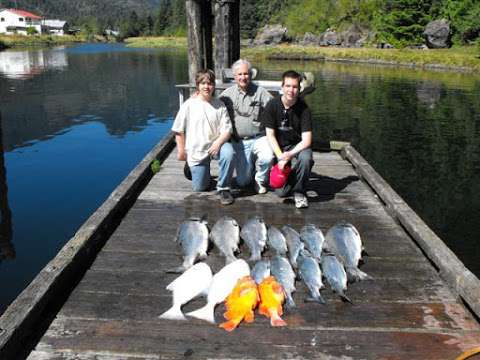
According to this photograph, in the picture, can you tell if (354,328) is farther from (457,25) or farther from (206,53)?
(457,25)

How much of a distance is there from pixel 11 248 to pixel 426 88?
26809mm

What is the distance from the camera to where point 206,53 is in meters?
8.03

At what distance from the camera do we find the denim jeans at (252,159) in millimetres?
5398

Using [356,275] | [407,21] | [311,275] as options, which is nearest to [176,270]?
[311,275]

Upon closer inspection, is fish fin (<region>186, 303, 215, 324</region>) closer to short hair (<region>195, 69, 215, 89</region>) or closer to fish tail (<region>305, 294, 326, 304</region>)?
fish tail (<region>305, 294, 326, 304</region>)

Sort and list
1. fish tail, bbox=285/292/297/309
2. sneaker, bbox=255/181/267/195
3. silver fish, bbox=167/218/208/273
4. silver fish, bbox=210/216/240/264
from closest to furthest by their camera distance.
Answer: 1. fish tail, bbox=285/292/297/309
2. silver fish, bbox=167/218/208/273
3. silver fish, bbox=210/216/240/264
4. sneaker, bbox=255/181/267/195

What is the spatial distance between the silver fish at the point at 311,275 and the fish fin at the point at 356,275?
27 centimetres

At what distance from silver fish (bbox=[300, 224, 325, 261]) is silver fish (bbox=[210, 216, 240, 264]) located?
25.1 inches

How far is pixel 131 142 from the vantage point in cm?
1554

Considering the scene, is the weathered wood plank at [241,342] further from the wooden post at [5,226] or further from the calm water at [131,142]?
the wooden post at [5,226]

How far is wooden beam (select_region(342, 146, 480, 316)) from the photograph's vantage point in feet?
11.0

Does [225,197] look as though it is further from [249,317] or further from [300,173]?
[249,317]

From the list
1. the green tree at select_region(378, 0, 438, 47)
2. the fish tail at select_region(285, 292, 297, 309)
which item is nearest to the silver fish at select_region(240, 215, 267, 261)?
the fish tail at select_region(285, 292, 297, 309)

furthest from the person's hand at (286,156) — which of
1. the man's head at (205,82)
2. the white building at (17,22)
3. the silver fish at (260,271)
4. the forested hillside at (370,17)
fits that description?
the white building at (17,22)
